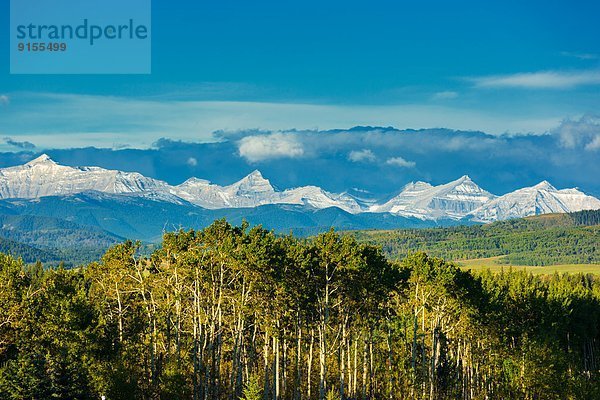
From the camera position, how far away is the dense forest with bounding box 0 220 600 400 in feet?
203

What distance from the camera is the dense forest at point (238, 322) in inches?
2440

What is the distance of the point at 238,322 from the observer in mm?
70188

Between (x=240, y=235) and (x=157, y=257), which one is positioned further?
(x=157, y=257)

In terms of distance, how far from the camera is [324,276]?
7156 centimetres

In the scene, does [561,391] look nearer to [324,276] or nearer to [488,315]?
[488,315]

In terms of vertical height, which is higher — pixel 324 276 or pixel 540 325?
pixel 324 276

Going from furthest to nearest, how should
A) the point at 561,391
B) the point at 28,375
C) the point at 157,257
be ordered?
the point at 561,391
the point at 157,257
the point at 28,375

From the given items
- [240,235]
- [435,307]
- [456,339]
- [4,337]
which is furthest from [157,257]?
[456,339]

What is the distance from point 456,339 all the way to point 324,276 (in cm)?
3729

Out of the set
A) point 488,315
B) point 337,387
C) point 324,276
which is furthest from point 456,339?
point 324,276

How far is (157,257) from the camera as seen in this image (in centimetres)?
7450

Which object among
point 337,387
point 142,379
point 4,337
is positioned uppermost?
point 4,337

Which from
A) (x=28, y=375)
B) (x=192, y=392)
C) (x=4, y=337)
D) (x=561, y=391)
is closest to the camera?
(x=28, y=375)

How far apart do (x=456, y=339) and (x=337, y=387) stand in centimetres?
2240
